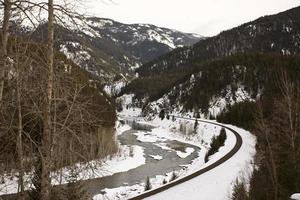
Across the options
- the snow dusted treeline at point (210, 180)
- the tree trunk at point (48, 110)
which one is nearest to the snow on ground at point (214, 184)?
the snow dusted treeline at point (210, 180)

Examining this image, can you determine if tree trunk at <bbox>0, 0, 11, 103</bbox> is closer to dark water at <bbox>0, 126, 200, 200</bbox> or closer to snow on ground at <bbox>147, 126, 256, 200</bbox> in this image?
A: snow on ground at <bbox>147, 126, 256, 200</bbox>

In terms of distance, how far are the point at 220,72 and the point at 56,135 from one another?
5212 inches

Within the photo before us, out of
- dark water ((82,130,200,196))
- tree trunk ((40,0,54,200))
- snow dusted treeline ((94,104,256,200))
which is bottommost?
dark water ((82,130,200,196))

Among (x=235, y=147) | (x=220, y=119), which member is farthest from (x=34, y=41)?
(x=220, y=119)

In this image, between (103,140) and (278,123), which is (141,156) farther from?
(278,123)

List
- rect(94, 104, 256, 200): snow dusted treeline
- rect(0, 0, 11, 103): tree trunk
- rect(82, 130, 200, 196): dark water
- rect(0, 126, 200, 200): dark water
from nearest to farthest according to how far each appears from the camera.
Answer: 1. rect(0, 0, 11, 103): tree trunk
2. rect(94, 104, 256, 200): snow dusted treeline
3. rect(0, 126, 200, 200): dark water
4. rect(82, 130, 200, 196): dark water

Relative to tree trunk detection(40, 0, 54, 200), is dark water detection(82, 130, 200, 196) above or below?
below

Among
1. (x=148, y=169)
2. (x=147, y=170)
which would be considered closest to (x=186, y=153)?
(x=148, y=169)

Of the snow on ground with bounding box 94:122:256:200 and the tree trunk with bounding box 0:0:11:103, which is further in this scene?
the snow on ground with bounding box 94:122:256:200

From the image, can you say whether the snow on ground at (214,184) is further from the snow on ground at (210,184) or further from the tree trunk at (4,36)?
the tree trunk at (4,36)

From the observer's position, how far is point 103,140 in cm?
4581

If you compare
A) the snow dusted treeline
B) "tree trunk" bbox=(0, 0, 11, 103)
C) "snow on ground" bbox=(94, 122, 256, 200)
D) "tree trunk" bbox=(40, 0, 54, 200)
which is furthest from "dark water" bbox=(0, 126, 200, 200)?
"tree trunk" bbox=(0, 0, 11, 103)

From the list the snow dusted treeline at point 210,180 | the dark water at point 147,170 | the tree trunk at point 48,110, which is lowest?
the dark water at point 147,170

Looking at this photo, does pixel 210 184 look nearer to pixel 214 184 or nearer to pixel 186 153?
pixel 214 184
